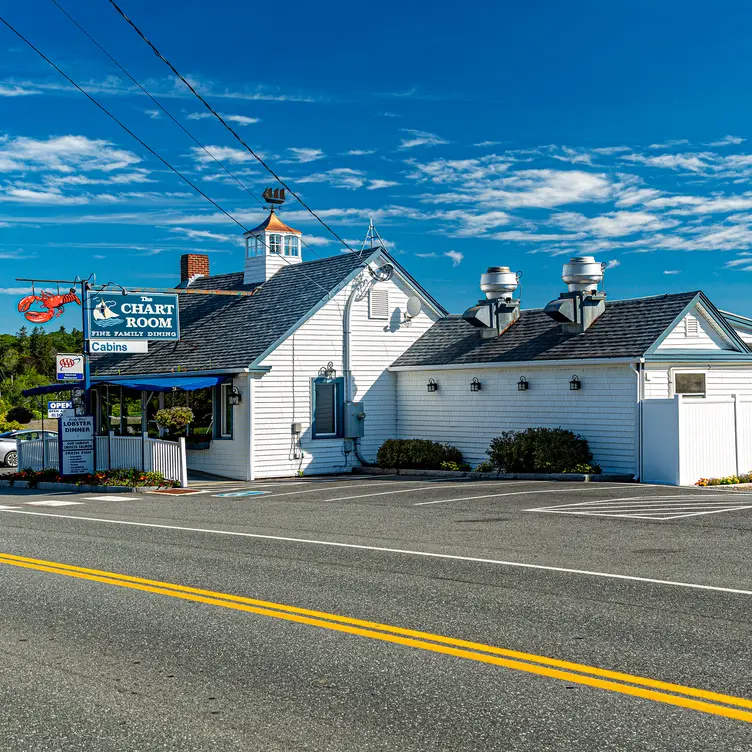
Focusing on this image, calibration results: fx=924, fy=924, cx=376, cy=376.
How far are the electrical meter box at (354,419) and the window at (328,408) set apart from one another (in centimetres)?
27

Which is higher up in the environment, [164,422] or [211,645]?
[164,422]

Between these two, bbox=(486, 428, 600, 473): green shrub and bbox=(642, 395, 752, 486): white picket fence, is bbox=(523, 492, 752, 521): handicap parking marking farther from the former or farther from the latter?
bbox=(486, 428, 600, 473): green shrub

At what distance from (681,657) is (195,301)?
90.6ft

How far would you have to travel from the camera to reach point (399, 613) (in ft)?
27.2

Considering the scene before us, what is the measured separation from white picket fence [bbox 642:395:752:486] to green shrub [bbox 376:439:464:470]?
622 cm

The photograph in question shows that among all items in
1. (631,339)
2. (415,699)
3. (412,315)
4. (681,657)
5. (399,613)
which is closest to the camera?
(415,699)

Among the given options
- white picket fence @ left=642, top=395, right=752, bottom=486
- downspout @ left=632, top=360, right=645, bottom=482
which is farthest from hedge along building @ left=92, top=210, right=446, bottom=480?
white picket fence @ left=642, top=395, right=752, bottom=486

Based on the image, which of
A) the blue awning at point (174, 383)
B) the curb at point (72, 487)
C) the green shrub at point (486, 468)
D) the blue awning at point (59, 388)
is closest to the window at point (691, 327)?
the green shrub at point (486, 468)

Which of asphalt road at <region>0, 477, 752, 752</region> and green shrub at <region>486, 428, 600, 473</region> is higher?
green shrub at <region>486, 428, 600, 473</region>

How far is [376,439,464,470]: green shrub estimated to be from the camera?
85.2 feet

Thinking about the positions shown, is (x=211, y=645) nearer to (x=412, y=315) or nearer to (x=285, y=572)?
(x=285, y=572)

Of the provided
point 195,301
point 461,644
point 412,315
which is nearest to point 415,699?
point 461,644

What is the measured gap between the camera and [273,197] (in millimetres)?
31625

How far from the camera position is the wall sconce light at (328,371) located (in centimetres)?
2669
